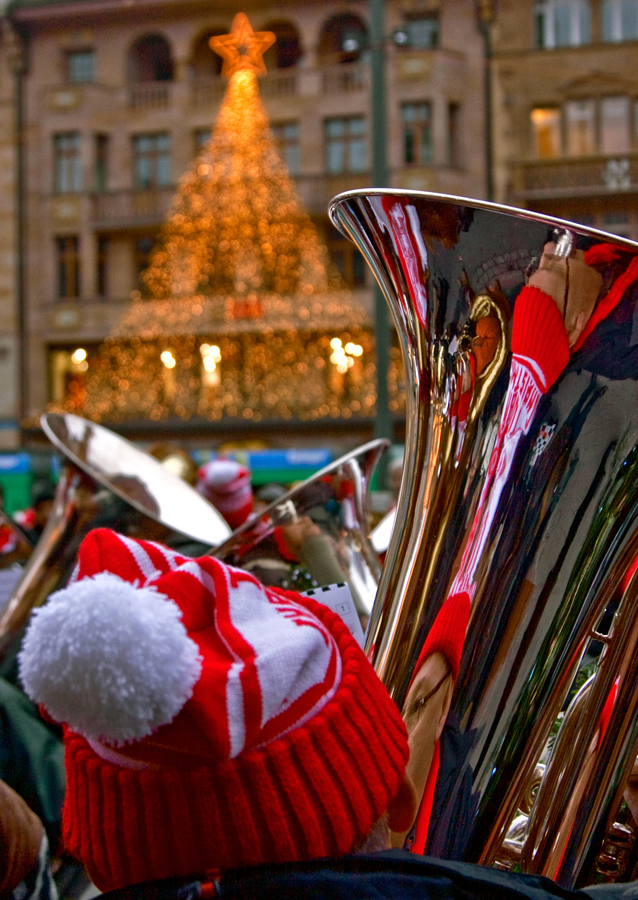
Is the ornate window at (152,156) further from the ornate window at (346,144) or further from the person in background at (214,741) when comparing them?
the person in background at (214,741)

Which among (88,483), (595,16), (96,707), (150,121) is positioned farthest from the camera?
(150,121)

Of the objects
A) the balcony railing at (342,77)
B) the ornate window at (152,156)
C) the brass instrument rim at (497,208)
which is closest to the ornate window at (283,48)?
the balcony railing at (342,77)

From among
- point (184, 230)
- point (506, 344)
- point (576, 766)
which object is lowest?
point (576, 766)

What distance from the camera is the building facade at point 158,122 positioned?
56.1 feet

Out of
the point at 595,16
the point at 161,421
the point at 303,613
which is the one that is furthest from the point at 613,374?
the point at 595,16

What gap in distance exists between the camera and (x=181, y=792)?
2.36ft

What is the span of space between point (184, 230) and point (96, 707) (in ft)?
56.7

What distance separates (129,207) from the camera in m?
18.2

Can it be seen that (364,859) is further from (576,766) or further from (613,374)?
(613,374)

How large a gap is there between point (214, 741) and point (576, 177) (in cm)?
1726

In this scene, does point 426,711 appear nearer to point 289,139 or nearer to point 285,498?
point 285,498

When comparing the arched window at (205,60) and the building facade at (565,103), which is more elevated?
the arched window at (205,60)

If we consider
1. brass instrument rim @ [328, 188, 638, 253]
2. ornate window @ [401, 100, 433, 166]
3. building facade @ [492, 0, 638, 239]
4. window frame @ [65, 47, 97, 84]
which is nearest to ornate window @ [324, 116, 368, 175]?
ornate window @ [401, 100, 433, 166]

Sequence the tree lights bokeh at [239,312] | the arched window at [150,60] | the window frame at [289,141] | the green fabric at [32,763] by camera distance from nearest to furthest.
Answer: the green fabric at [32,763] → the tree lights bokeh at [239,312] → the window frame at [289,141] → the arched window at [150,60]
